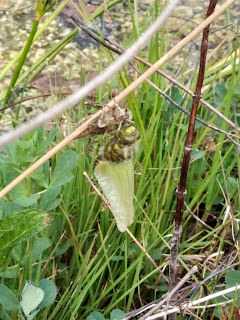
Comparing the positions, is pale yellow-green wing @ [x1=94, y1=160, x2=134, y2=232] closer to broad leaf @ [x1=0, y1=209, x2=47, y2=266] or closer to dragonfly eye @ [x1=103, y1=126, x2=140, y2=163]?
dragonfly eye @ [x1=103, y1=126, x2=140, y2=163]

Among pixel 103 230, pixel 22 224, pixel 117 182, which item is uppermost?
pixel 117 182

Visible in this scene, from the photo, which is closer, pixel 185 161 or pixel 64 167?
pixel 185 161

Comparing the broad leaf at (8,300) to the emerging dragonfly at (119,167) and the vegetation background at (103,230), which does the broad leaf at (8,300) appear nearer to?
the vegetation background at (103,230)

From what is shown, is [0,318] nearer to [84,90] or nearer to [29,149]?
[29,149]

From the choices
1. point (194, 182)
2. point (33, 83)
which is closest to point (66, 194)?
point (194, 182)

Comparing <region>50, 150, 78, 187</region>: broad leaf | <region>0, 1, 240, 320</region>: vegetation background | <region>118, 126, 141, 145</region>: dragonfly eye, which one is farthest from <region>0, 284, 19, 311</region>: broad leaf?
<region>118, 126, 141, 145</region>: dragonfly eye

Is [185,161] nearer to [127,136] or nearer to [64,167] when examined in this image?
[127,136]

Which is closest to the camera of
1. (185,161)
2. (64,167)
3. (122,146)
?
(122,146)

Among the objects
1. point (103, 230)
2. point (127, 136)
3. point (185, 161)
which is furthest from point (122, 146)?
point (103, 230)
